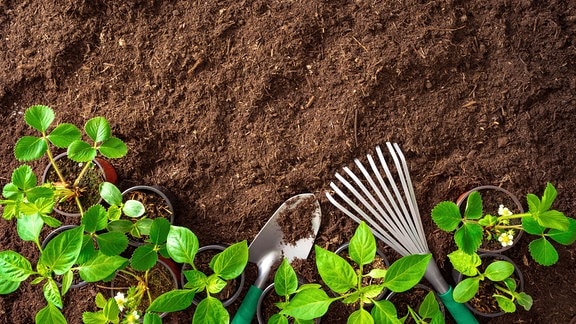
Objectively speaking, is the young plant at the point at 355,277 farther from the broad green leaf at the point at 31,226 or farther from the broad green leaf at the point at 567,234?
the broad green leaf at the point at 31,226

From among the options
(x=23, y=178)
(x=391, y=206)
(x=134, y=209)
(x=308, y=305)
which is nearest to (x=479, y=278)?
(x=391, y=206)

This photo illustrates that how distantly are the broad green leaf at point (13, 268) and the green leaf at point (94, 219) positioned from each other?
14 centimetres

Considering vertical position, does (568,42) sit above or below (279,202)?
above

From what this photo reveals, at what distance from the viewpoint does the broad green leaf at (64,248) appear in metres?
0.97

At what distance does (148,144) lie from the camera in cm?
133

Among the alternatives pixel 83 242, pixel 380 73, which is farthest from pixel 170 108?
pixel 380 73

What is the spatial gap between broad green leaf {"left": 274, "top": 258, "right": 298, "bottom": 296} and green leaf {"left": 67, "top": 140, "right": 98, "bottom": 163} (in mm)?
491

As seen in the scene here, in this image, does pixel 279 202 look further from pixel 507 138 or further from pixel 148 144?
pixel 507 138

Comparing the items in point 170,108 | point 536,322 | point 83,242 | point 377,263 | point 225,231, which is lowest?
point 536,322

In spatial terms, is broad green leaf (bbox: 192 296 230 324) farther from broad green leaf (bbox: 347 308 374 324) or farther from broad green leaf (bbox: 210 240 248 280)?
broad green leaf (bbox: 347 308 374 324)

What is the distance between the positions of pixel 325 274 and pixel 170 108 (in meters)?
0.65

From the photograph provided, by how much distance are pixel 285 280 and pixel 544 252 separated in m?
0.60

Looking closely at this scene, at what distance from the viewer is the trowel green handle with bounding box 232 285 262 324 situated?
121 centimetres

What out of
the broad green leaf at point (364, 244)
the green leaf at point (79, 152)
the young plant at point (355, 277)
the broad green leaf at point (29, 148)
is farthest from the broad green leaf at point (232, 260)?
the broad green leaf at point (29, 148)
